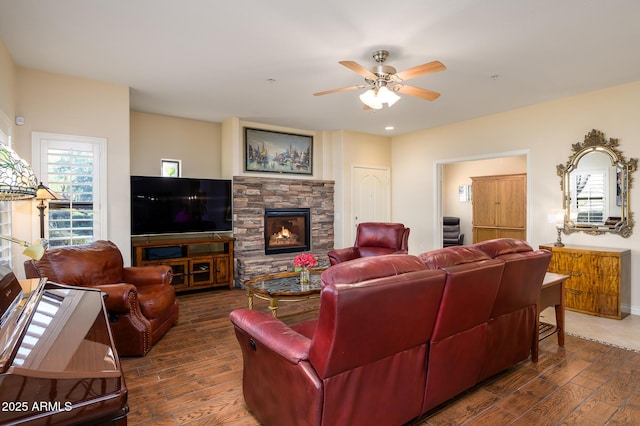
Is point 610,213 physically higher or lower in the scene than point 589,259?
higher

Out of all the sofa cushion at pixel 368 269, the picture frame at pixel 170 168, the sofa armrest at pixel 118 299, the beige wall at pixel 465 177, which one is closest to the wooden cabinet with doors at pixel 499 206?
the beige wall at pixel 465 177

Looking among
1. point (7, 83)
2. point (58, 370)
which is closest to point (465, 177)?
point (7, 83)

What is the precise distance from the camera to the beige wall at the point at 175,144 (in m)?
5.15

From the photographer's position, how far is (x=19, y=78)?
3.54 meters

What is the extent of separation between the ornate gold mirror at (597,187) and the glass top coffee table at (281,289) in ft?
11.8

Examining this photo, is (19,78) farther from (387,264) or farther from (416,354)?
(416,354)

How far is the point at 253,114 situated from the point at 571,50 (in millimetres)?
3989

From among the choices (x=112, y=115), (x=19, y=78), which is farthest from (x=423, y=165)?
(x=19, y=78)

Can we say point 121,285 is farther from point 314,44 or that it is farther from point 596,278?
point 596,278

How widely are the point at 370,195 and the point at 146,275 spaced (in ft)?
14.7

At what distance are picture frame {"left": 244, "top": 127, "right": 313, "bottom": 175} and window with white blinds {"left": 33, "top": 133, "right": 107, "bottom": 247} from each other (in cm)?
228

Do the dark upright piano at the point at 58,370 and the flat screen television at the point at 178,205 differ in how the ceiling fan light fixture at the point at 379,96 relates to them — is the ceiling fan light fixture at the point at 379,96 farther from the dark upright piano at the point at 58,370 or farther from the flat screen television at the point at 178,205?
the flat screen television at the point at 178,205

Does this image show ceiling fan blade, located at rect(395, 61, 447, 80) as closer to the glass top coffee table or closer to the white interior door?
the glass top coffee table

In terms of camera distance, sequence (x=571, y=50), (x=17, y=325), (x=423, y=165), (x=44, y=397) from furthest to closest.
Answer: (x=423, y=165) → (x=571, y=50) → (x=17, y=325) → (x=44, y=397)
